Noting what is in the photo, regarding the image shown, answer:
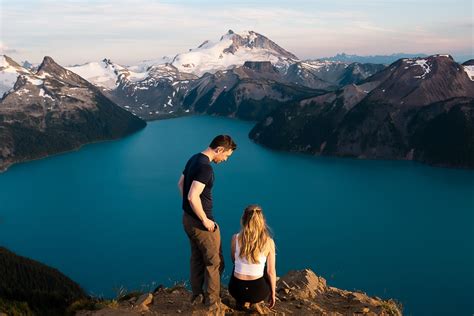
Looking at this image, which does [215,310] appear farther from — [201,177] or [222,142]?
[222,142]

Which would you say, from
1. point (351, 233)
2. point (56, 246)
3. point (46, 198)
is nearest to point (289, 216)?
point (351, 233)

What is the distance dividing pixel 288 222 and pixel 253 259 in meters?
89.2

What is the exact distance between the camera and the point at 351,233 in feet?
306

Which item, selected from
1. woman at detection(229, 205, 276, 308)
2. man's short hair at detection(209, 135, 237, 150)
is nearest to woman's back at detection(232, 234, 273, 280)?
woman at detection(229, 205, 276, 308)

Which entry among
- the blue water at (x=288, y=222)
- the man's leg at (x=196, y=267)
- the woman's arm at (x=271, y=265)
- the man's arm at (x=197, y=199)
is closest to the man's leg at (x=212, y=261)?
the man's leg at (x=196, y=267)

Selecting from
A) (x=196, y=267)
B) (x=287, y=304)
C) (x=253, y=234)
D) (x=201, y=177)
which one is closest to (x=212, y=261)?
(x=196, y=267)

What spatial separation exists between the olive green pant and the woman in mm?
490

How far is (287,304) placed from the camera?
1494 centimetres

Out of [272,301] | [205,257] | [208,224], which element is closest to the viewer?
[208,224]

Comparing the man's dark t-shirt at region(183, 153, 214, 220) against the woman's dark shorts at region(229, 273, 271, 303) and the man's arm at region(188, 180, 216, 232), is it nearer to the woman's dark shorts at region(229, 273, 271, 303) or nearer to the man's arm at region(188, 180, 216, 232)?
the man's arm at region(188, 180, 216, 232)

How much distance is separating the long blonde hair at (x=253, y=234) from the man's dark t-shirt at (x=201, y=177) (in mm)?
1183

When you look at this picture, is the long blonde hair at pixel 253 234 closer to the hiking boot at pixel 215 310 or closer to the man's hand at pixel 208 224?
the man's hand at pixel 208 224

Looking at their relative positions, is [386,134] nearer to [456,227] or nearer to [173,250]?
[456,227]

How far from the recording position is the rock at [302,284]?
16719mm
